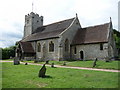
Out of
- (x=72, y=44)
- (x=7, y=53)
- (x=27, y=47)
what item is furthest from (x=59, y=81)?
(x=7, y=53)

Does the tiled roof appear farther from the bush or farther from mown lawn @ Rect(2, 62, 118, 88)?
mown lawn @ Rect(2, 62, 118, 88)

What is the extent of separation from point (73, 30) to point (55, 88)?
27.8m

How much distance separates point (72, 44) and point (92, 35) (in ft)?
17.8

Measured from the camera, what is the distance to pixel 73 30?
1346 inches

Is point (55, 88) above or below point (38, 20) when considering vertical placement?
below

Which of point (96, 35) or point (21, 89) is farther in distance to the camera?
point (96, 35)

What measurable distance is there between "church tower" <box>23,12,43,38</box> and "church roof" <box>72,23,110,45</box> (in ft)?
60.3

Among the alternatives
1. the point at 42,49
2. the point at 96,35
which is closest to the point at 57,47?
the point at 42,49

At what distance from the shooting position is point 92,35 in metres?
30.4

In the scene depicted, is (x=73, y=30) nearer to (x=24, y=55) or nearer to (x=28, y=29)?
(x=24, y=55)

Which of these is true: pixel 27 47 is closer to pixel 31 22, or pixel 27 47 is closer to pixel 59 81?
pixel 31 22

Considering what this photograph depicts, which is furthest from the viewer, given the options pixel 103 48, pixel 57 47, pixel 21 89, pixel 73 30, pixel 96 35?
pixel 73 30

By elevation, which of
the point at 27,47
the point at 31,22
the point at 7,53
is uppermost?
the point at 31,22

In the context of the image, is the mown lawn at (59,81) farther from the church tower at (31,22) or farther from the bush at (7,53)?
the bush at (7,53)
